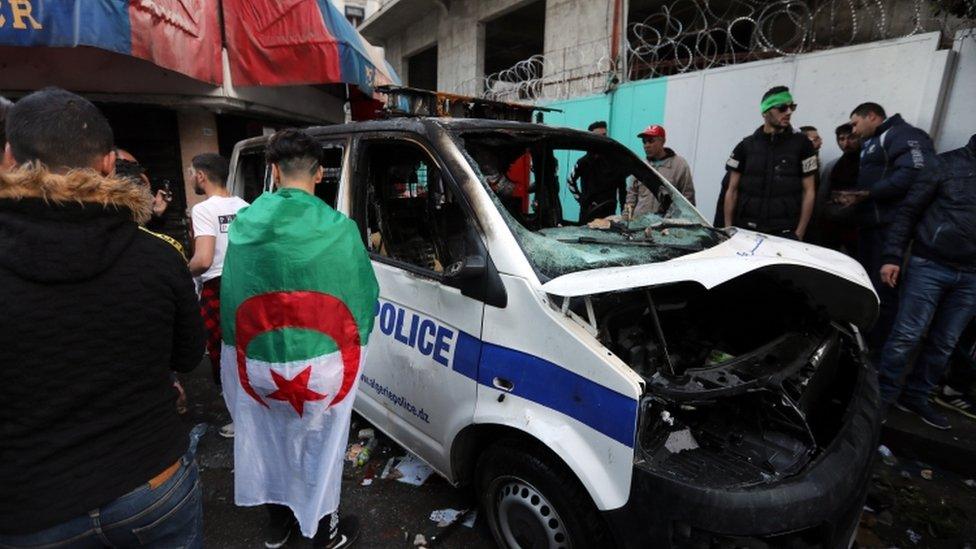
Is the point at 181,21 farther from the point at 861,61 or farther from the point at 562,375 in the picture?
the point at 861,61

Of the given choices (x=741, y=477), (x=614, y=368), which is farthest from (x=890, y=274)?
(x=614, y=368)

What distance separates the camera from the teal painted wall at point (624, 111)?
6.74 meters

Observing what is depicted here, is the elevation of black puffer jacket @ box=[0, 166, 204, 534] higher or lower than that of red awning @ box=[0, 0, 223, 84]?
lower

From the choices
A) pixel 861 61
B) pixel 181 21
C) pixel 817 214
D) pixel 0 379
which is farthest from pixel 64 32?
pixel 861 61

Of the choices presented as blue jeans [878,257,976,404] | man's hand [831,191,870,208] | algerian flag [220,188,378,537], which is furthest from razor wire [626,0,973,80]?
algerian flag [220,188,378,537]

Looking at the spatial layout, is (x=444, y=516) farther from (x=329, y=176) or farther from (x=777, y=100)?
(x=777, y=100)

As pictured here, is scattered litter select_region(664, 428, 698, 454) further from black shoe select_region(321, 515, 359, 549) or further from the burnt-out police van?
black shoe select_region(321, 515, 359, 549)

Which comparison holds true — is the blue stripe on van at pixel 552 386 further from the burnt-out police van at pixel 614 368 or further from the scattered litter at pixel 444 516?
the scattered litter at pixel 444 516

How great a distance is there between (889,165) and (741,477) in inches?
128

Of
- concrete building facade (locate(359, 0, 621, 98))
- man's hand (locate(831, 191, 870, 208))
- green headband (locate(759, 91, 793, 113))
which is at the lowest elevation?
man's hand (locate(831, 191, 870, 208))

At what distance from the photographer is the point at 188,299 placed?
1336 mm

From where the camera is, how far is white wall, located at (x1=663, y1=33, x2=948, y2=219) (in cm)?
427

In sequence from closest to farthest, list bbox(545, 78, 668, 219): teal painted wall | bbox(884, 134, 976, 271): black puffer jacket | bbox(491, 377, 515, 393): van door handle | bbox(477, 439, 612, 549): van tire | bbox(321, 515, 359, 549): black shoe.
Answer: bbox(477, 439, 612, 549): van tire → bbox(491, 377, 515, 393): van door handle → bbox(321, 515, 359, 549): black shoe → bbox(884, 134, 976, 271): black puffer jacket → bbox(545, 78, 668, 219): teal painted wall

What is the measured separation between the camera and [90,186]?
1.10 m
